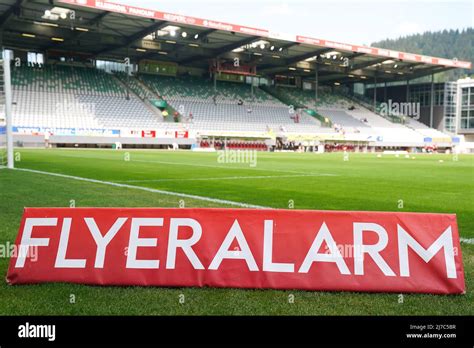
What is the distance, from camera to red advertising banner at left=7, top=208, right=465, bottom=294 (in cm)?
464

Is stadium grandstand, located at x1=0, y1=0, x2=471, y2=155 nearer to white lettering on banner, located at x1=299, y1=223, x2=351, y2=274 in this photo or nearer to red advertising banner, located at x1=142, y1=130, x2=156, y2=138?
red advertising banner, located at x1=142, y1=130, x2=156, y2=138

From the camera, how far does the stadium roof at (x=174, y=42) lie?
1833 inches

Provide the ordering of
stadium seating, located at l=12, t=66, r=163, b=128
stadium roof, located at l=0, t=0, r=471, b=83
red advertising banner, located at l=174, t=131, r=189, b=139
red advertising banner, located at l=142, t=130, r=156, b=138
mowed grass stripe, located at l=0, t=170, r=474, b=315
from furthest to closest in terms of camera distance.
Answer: red advertising banner, located at l=174, t=131, r=189, b=139, red advertising banner, located at l=142, t=130, r=156, b=138, stadium seating, located at l=12, t=66, r=163, b=128, stadium roof, located at l=0, t=0, r=471, b=83, mowed grass stripe, located at l=0, t=170, r=474, b=315

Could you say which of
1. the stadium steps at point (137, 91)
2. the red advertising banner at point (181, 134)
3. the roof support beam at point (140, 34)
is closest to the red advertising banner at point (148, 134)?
the red advertising banner at point (181, 134)

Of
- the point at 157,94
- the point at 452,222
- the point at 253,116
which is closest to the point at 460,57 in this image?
the point at 253,116

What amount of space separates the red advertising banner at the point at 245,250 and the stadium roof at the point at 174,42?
42.2m

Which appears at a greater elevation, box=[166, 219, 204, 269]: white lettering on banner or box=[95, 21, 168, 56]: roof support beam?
box=[95, 21, 168, 56]: roof support beam

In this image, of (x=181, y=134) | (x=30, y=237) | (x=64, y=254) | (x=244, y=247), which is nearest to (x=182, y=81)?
(x=181, y=134)

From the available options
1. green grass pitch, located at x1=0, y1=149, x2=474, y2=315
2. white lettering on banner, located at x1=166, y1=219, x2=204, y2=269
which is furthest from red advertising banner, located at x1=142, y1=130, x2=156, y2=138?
white lettering on banner, located at x1=166, y1=219, x2=204, y2=269

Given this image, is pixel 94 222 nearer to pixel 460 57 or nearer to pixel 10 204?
pixel 10 204

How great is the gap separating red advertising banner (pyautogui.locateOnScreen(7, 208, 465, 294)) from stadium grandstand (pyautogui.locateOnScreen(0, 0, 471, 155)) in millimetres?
42545

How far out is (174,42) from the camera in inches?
2254

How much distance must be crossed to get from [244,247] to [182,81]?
67.9 metres
